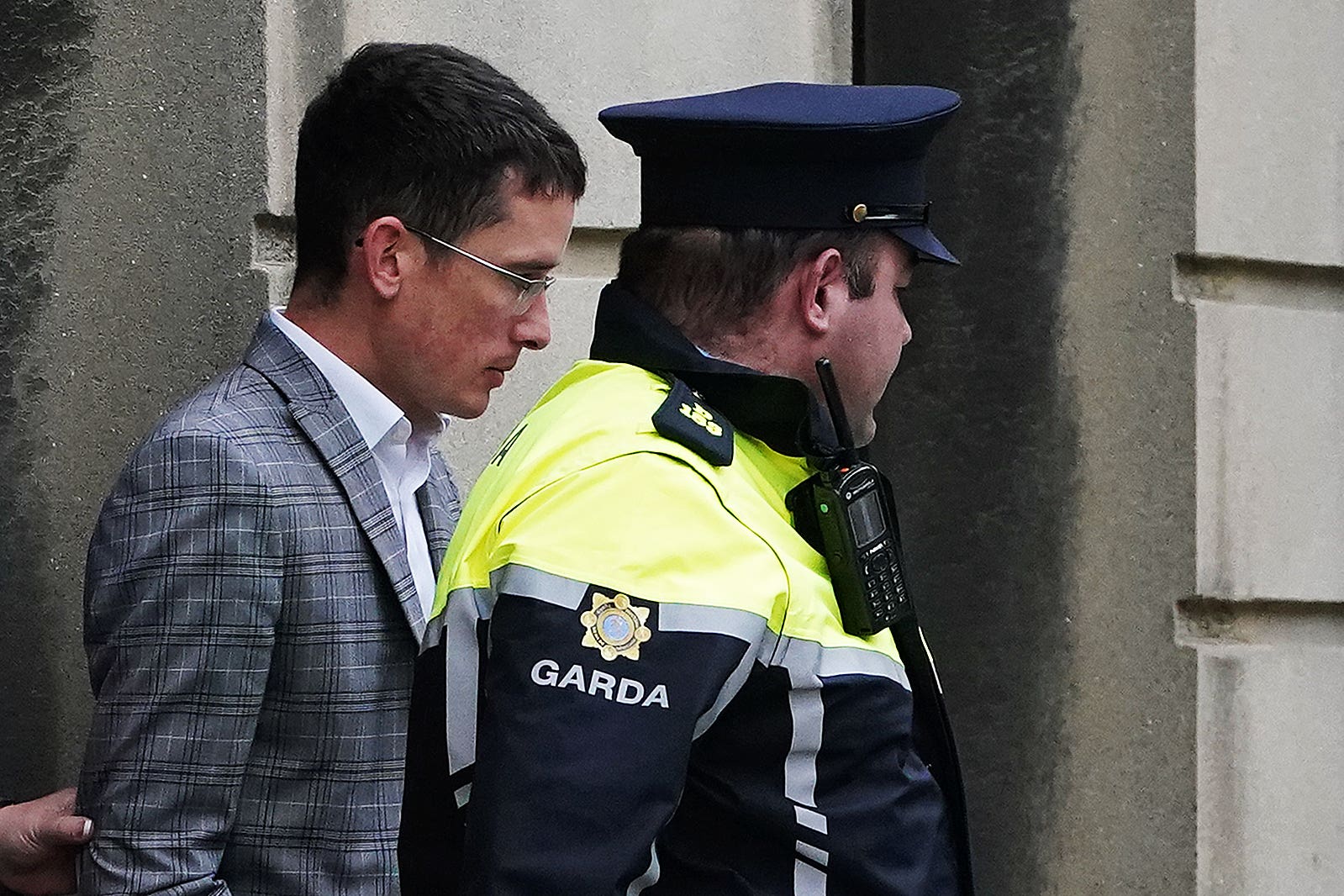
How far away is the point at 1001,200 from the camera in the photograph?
Result: 3.64 m

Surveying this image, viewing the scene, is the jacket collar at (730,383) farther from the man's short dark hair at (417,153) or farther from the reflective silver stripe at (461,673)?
the man's short dark hair at (417,153)

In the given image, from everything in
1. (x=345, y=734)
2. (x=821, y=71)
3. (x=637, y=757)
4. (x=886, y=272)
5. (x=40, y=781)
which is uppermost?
(x=821, y=71)

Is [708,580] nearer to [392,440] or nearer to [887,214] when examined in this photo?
[887,214]

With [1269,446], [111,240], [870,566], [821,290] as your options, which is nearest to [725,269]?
[821,290]

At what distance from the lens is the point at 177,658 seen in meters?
2.02

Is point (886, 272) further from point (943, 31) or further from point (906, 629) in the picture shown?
point (943, 31)

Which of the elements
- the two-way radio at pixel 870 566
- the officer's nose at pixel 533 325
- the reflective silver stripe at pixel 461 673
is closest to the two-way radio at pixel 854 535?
the two-way radio at pixel 870 566

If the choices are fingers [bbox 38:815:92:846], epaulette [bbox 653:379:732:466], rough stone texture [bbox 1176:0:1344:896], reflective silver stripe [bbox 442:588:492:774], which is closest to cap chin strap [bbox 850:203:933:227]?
epaulette [bbox 653:379:732:466]

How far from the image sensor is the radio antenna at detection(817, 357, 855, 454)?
195 centimetres

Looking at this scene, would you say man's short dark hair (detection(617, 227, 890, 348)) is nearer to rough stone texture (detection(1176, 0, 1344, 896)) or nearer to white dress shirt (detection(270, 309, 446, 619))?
white dress shirt (detection(270, 309, 446, 619))

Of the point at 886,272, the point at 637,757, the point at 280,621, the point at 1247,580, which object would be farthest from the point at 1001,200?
the point at 637,757

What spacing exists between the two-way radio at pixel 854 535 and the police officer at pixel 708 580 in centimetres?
2

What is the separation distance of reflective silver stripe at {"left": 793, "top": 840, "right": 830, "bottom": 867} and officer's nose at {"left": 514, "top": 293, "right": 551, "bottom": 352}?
33.4 inches

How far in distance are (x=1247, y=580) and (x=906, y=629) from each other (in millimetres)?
2029
